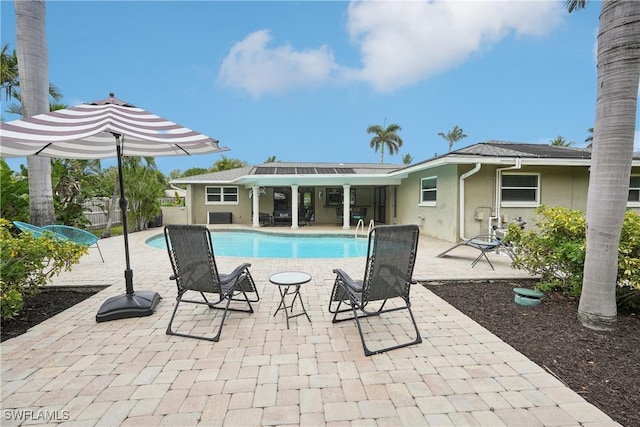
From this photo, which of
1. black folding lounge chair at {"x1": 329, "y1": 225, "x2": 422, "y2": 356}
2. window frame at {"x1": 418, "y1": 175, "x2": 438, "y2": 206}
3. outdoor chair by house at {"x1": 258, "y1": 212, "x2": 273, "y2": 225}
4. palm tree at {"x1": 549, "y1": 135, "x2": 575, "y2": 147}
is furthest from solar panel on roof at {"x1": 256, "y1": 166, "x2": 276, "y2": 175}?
palm tree at {"x1": 549, "y1": 135, "x2": 575, "y2": 147}

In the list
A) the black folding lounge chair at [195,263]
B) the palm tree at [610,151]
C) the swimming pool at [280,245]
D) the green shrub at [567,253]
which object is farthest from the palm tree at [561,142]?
the black folding lounge chair at [195,263]

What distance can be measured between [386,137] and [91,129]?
41758mm

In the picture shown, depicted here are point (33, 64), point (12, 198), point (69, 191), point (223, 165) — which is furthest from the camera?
point (223, 165)

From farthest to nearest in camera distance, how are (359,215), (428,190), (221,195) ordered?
(221,195), (359,215), (428,190)

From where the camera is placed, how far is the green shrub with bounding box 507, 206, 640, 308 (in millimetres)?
3705

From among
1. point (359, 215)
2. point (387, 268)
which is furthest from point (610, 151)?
point (359, 215)

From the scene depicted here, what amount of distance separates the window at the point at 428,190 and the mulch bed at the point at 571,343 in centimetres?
756

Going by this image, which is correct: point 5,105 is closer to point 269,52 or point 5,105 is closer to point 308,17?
point 269,52

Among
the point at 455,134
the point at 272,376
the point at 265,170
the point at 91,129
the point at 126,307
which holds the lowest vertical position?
the point at 272,376

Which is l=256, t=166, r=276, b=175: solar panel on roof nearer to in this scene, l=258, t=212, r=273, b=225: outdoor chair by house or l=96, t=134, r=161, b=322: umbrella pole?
l=258, t=212, r=273, b=225: outdoor chair by house

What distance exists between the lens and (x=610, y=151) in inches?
126

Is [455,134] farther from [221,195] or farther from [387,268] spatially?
[387,268]

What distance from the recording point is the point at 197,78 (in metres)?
19.0

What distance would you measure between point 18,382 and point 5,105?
18466mm
